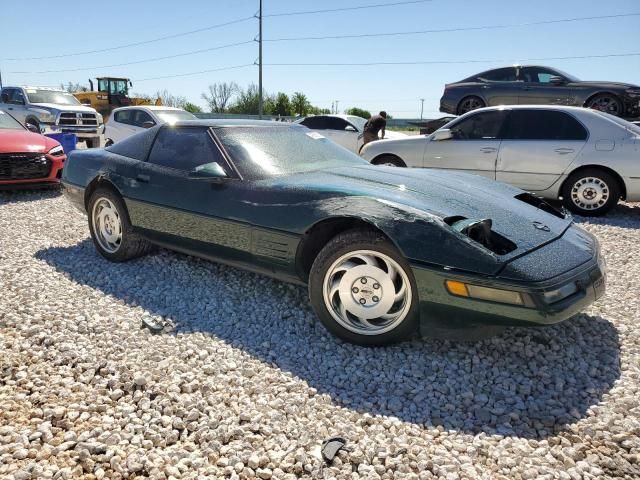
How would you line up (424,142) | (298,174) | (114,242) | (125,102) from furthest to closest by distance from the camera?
(125,102)
(424,142)
(114,242)
(298,174)

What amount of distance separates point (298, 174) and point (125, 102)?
892 inches

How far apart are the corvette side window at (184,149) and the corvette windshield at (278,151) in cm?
11

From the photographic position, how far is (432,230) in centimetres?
239

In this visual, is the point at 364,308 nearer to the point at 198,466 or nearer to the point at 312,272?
the point at 312,272

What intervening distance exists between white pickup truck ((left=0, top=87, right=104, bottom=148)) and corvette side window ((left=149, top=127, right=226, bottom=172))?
10938 mm

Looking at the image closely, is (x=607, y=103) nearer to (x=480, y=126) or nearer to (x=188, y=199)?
(x=480, y=126)

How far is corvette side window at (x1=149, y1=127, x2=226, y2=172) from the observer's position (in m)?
3.41

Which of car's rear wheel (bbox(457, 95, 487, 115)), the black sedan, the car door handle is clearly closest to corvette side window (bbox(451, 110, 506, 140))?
the car door handle

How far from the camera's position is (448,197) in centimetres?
282

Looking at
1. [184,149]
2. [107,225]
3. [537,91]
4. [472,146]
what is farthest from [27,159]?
[537,91]

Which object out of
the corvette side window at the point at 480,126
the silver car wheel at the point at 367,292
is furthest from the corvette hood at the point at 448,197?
the corvette side window at the point at 480,126

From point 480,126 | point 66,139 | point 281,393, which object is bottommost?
point 281,393

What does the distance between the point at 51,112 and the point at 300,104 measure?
45132mm

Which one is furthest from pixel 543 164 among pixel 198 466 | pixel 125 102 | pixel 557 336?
pixel 125 102
